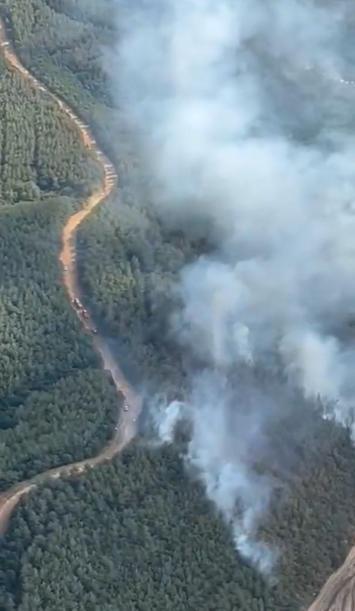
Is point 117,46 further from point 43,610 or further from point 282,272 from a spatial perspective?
point 43,610

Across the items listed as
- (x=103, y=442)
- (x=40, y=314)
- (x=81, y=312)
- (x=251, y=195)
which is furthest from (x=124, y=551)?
(x=251, y=195)

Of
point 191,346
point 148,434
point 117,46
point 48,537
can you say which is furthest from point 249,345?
point 117,46

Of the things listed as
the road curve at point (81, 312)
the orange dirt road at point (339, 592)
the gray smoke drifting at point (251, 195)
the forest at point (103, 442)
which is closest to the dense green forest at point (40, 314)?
the forest at point (103, 442)

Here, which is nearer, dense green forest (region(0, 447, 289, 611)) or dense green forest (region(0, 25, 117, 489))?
dense green forest (region(0, 447, 289, 611))

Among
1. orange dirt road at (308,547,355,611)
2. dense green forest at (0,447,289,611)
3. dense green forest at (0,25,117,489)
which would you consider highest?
dense green forest at (0,25,117,489)

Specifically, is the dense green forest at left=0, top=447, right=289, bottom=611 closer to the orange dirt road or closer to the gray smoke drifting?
the gray smoke drifting

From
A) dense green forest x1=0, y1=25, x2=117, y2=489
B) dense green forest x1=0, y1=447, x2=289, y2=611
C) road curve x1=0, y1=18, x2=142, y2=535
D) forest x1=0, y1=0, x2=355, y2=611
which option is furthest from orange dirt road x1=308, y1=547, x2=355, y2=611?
dense green forest x1=0, y1=25, x2=117, y2=489
